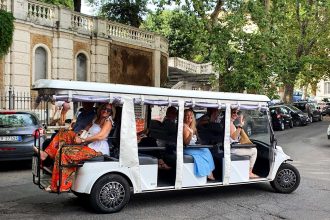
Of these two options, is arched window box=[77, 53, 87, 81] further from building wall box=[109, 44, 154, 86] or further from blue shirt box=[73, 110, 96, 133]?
blue shirt box=[73, 110, 96, 133]

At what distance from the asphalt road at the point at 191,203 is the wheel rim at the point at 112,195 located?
185 mm

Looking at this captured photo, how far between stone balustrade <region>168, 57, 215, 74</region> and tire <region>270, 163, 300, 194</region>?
25.6 metres

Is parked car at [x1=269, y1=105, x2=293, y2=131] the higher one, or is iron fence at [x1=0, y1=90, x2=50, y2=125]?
iron fence at [x1=0, y1=90, x2=50, y2=125]

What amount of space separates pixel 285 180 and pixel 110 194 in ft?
12.2

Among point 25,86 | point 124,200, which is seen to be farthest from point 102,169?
point 25,86

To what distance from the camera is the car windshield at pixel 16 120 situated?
1145cm

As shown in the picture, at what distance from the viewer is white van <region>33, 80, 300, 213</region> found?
23.8 feet

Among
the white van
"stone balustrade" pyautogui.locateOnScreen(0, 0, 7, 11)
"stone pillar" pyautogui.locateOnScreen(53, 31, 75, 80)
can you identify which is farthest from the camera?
"stone pillar" pyautogui.locateOnScreen(53, 31, 75, 80)

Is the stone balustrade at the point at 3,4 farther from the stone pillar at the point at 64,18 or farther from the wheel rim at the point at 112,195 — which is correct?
the wheel rim at the point at 112,195

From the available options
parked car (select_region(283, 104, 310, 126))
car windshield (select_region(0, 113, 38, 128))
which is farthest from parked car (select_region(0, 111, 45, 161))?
parked car (select_region(283, 104, 310, 126))

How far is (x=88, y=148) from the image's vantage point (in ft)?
24.4

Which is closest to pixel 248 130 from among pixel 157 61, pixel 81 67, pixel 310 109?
pixel 81 67

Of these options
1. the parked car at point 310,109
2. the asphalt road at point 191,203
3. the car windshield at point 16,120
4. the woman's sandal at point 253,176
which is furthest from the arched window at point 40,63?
the parked car at point 310,109

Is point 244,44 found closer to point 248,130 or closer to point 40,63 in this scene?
point 40,63
